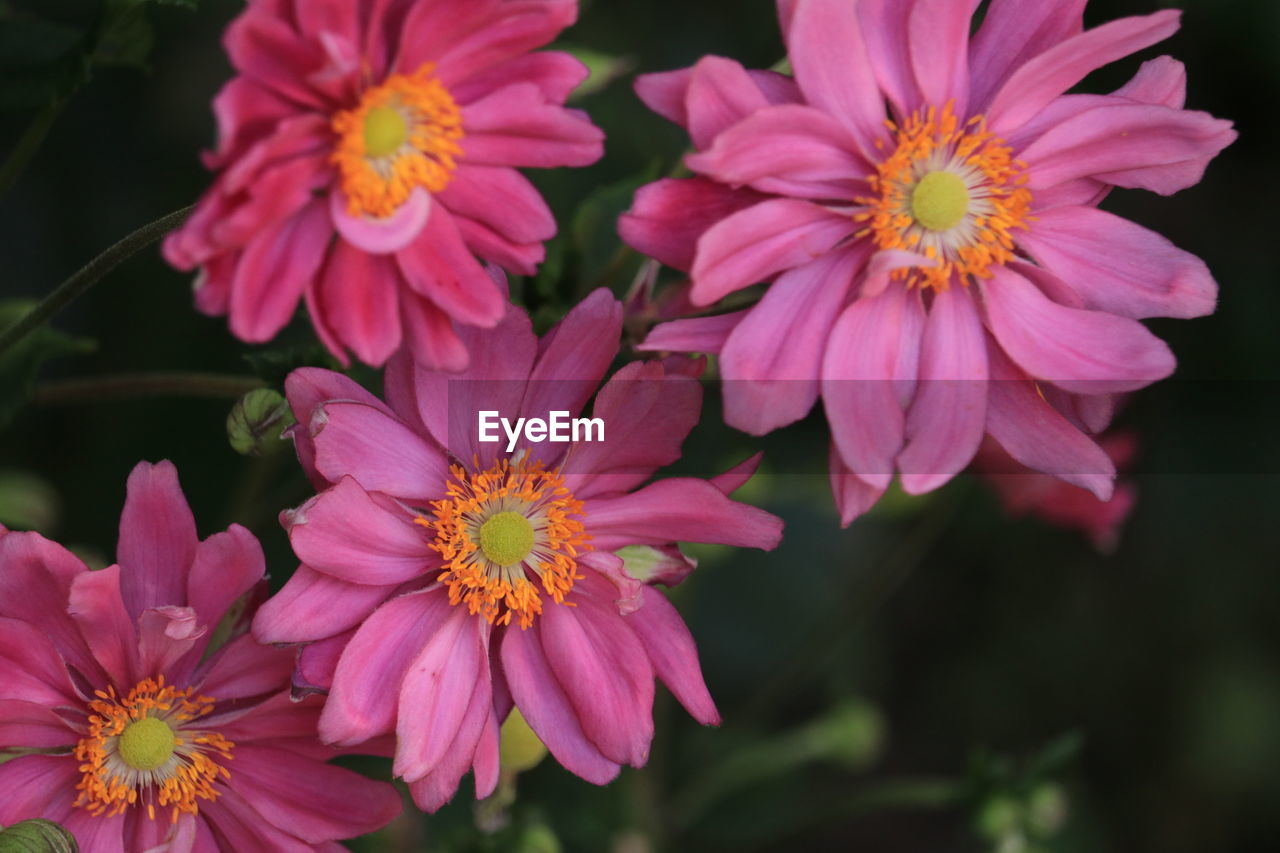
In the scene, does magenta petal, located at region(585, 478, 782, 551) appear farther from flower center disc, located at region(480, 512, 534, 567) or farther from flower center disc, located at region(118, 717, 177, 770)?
flower center disc, located at region(118, 717, 177, 770)

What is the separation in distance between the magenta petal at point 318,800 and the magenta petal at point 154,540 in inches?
6.3

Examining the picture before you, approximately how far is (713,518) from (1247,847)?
156 centimetres

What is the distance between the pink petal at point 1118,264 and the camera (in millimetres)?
969

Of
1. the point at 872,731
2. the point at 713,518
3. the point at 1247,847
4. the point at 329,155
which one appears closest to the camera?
the point at 329,155

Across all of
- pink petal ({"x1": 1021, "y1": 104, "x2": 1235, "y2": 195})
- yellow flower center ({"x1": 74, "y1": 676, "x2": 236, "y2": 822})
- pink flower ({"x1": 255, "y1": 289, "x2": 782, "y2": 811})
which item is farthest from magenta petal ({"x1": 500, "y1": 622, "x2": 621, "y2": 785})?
pink petal ({"x1": 1021, "y1": 104, "x2": 1235, "y2": 195})

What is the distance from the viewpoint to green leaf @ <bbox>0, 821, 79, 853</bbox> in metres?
0.80

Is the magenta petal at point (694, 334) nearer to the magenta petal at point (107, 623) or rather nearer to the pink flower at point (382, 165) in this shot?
the pink flower at point (382, 165)

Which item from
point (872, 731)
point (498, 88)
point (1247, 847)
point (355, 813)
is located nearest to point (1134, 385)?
point (498, 88)

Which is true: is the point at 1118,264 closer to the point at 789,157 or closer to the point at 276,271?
the point at 789,157

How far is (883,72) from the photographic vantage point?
96 centimetres

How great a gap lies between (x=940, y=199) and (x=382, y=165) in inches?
17.1

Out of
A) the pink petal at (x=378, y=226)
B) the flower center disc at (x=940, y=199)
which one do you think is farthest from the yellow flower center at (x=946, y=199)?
the pink petal at (x=378, y=226)

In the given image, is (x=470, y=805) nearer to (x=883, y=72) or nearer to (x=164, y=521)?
(x=164, y=521)

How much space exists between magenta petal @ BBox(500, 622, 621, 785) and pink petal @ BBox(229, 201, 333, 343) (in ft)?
1.07
